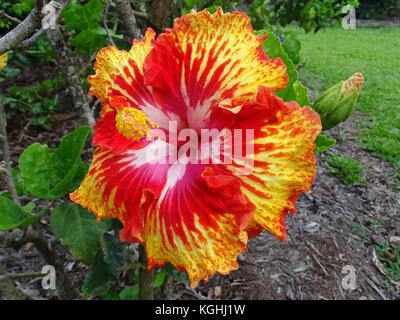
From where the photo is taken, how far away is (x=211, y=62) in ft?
2.07

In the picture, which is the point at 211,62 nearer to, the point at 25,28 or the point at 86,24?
the point at 25,28

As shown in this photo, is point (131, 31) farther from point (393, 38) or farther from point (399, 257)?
point (399, 257)

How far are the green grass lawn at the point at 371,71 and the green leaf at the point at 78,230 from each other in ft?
2.52

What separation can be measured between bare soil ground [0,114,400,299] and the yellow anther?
805 millimetres

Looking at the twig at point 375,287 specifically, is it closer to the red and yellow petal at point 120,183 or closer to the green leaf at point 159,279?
the green leaf at point 159,279

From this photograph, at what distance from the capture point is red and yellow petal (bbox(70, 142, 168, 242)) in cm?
63

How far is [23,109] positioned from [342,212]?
5.76 feet

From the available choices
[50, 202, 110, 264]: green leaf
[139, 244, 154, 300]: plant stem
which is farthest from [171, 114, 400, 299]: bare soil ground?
[50, 202, 110, 264]: green leaf

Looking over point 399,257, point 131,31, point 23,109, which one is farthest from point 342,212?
point 23,109

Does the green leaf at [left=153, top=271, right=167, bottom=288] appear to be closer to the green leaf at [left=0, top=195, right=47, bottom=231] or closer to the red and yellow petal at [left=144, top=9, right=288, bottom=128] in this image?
the green leaf at [left=0, top=195, right=47, bottom=231]

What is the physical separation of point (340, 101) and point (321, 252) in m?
0.90

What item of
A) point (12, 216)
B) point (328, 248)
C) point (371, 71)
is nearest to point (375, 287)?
point (328, 248)

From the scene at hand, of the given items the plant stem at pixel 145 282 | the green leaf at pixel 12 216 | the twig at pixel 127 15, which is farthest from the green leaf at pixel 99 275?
the twig at pixel 127 15

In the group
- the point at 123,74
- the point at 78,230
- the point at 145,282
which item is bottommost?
the point at 145,282
